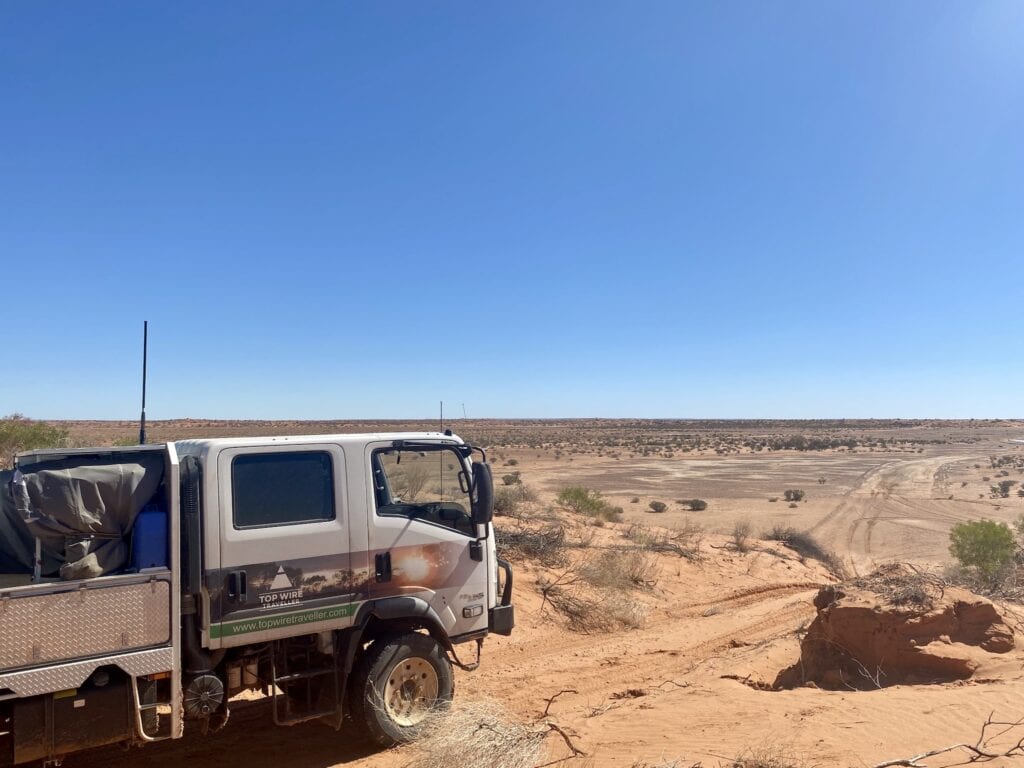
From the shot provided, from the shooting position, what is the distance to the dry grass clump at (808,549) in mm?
18805

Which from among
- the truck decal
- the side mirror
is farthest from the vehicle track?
the truck decal

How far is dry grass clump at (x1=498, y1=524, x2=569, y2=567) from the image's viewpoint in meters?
13.9

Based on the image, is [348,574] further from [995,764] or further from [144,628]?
[995,764]

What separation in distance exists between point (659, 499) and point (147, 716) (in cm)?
2964

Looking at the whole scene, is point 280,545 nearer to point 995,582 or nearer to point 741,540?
point 995,582

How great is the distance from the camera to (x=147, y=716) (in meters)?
5.02

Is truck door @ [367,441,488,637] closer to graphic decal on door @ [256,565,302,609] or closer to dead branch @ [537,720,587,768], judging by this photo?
graphic decal on door @ [256,565,302,609]

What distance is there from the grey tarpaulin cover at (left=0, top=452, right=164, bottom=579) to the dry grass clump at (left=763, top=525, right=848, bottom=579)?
16.6 metres

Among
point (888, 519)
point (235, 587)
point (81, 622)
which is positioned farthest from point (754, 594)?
point (888, 519)

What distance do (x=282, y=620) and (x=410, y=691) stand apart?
138 centimetres

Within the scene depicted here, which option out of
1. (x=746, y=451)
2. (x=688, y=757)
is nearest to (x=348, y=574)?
(x=688, y=757)

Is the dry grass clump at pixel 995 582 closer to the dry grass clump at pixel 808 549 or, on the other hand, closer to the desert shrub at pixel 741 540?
the dry grass clump at pixel 808 549

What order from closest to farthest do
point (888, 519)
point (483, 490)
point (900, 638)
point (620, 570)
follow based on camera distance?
1. point (483, 490)
2. point (900, 638)
3. point (620, 570)
4. point (888, 519)

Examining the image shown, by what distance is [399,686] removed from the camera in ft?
20.4
